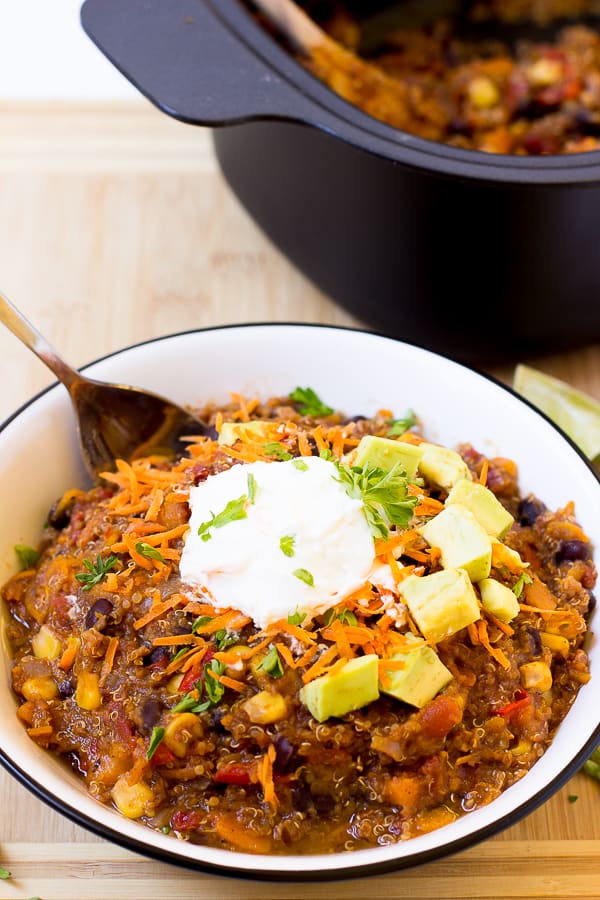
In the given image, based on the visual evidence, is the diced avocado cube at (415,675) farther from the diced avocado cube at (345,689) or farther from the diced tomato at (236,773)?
the diced tomato at (236,773)

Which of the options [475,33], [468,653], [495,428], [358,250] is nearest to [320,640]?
[468,653]

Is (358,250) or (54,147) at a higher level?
(54,147)

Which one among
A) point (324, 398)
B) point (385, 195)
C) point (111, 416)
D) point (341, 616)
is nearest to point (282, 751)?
point (341, 616)

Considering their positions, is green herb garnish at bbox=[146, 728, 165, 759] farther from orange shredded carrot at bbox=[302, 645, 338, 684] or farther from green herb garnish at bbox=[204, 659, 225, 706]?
orange shredded carrot at bbox=[302, 645, 338, 684]

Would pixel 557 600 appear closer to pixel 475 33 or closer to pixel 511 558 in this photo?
pixel 511 558

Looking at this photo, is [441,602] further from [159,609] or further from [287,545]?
[159,609]

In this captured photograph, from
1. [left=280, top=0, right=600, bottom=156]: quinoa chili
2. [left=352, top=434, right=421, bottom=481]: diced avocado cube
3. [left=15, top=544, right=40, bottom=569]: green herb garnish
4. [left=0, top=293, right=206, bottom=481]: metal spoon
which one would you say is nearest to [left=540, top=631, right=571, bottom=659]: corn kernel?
[left=352, top=434, right=421, bottom=481]: diced avocado cube

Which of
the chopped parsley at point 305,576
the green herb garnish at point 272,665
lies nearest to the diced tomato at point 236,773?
the green herb garnish at point 272,665
